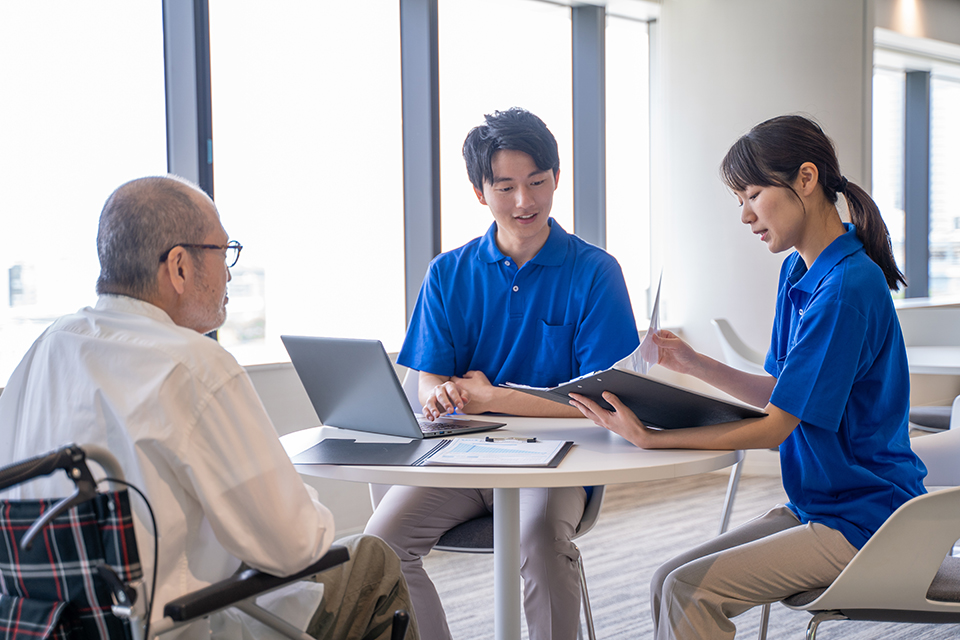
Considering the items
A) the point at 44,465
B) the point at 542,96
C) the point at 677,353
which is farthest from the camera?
the point at 542,96

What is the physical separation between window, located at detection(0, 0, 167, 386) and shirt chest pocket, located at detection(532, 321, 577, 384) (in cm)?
163

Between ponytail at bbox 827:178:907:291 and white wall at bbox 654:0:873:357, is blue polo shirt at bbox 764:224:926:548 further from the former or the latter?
white wall at bbox 654:0:873:357

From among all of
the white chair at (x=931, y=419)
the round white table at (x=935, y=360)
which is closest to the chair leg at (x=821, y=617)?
the round white table at (x=935, y=360)

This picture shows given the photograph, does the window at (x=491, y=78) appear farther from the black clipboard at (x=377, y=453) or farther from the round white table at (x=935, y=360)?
the black clipboard at (x=377, y=453)

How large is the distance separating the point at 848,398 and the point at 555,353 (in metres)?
0.76

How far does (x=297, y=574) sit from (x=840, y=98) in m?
4.20

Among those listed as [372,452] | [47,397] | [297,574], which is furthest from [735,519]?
[47,397]

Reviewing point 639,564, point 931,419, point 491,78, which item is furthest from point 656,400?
point 491,78

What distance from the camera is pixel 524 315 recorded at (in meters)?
2.07

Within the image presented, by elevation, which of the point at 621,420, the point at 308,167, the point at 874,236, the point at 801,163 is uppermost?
the point at 308,167

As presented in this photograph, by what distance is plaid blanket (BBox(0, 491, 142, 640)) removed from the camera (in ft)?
3.04

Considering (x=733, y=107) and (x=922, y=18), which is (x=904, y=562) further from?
(x=922, y=18)

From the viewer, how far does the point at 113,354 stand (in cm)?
108

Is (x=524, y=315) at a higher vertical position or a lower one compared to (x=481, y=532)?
higher
